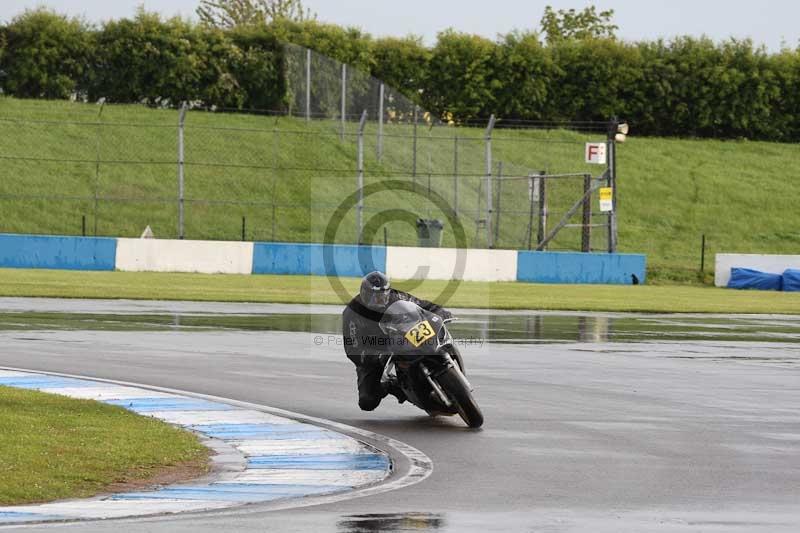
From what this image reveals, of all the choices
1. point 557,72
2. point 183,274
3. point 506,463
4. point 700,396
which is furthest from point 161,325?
point 557,72

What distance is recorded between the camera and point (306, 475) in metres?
9.56

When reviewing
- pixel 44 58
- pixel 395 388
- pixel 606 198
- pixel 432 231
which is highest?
pixel 44 58

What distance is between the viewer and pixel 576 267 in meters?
38.6

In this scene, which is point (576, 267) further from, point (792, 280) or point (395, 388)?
point (395, 388)

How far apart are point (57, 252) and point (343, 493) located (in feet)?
91.8

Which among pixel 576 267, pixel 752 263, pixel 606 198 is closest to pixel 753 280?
pixel 752 263

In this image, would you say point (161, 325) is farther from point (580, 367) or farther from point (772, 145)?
point (772, 145)

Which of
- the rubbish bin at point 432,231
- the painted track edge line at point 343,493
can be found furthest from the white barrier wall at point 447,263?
the painted track edge line at point 343,493

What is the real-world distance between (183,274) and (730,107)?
1426 inches

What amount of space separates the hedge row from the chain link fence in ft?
17.0

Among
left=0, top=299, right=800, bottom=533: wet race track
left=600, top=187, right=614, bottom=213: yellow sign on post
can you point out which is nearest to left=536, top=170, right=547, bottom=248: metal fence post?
left=600, top=187, right=614, bottom=213: yellow sign on post

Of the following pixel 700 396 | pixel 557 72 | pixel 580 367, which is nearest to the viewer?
pixel 700 396

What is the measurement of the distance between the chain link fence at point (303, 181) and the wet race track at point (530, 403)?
1730 cm

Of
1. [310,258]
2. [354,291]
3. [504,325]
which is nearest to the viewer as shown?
[504,325]
